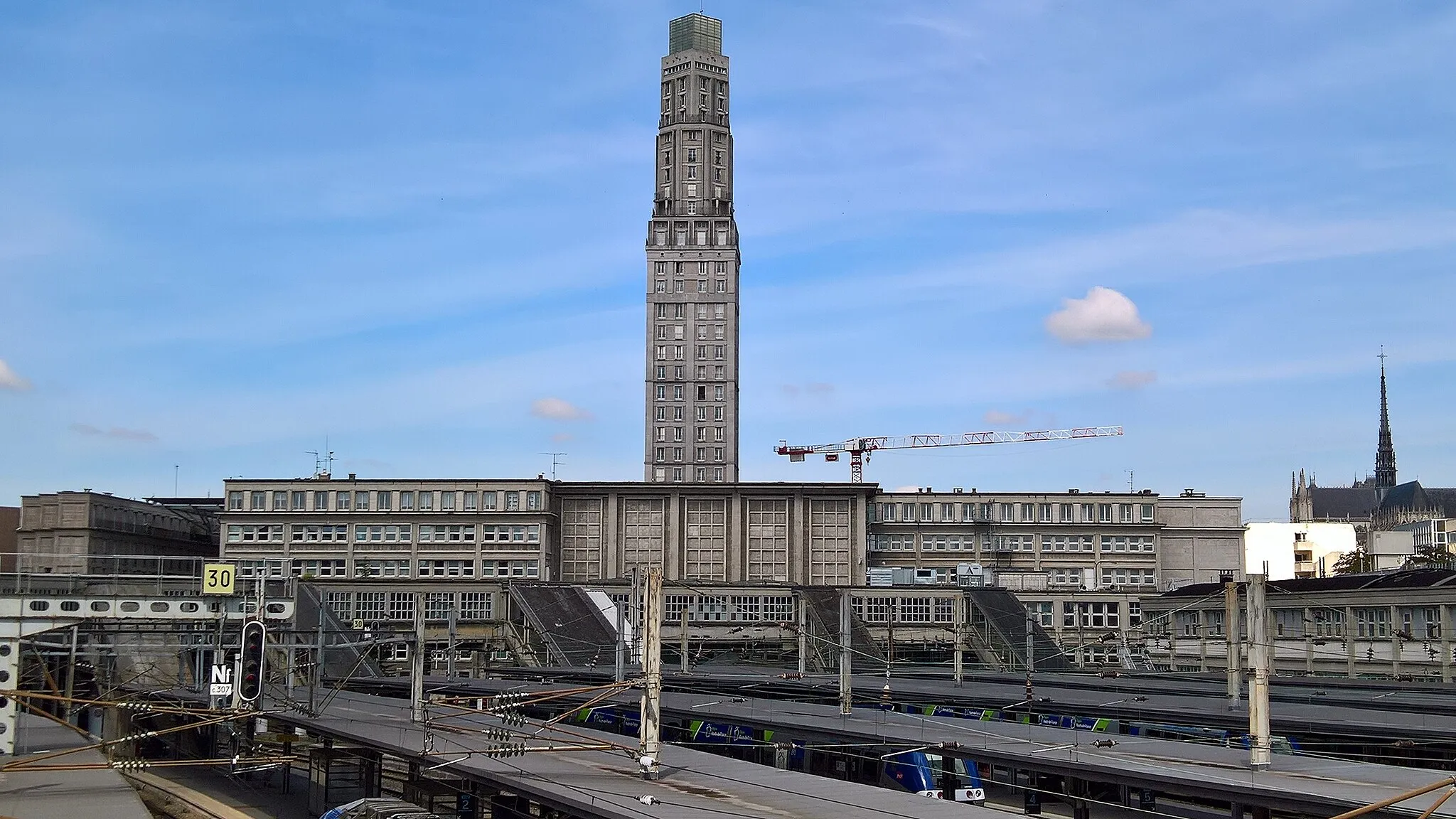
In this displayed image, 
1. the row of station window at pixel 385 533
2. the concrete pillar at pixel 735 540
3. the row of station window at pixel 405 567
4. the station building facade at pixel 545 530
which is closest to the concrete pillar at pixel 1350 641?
the station building facade at pixel 545 530

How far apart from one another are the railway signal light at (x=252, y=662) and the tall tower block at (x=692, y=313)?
418ft

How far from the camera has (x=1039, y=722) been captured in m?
54.0

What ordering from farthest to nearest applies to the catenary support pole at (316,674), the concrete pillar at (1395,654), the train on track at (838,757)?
the concrete pillar at (1395,654) → the catenary support pole at (316,674) → the train on track at (838,757)

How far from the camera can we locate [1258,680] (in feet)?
113

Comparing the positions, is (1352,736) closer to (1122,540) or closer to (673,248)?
(1122,540)

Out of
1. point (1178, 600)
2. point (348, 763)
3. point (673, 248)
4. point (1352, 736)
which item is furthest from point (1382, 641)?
point (673, 248)

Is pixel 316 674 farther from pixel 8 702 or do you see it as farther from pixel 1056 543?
pixel 1056 543

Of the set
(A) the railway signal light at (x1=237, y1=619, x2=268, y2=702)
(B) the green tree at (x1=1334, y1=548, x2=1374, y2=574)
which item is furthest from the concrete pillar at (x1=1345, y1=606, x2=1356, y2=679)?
(B) the green tree at (x1=1334, y1=548, x2=1374, y2=574)

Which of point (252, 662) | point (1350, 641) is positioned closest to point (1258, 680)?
point (252, 662)

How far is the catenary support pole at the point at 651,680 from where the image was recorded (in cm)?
3362

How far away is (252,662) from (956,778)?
21.4 metres

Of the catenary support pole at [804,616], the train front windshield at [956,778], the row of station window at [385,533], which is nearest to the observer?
the train front windshield at [956,778]

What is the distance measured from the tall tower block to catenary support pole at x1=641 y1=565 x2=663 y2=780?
12914 cm

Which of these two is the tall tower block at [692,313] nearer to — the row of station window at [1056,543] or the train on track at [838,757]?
the row of station window at [1056,543]
